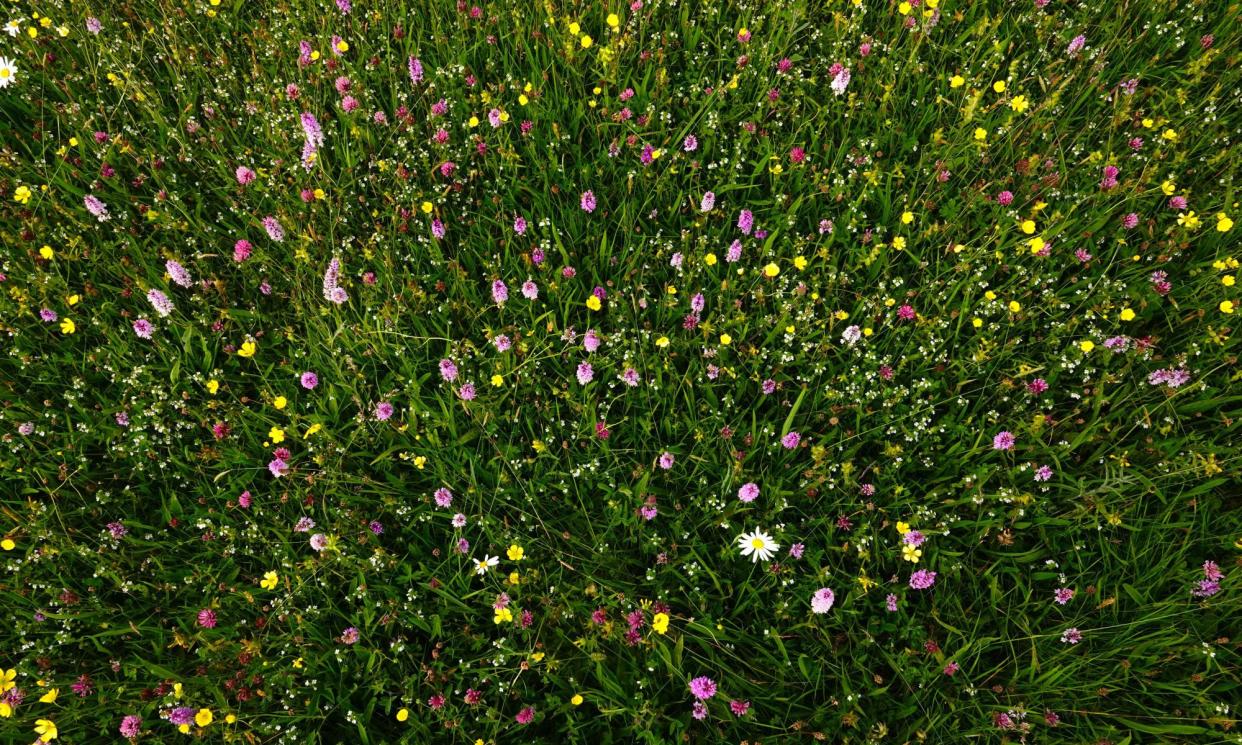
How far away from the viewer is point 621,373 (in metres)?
2.39

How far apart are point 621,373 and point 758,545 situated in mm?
798

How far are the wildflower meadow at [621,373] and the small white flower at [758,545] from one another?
1 cm

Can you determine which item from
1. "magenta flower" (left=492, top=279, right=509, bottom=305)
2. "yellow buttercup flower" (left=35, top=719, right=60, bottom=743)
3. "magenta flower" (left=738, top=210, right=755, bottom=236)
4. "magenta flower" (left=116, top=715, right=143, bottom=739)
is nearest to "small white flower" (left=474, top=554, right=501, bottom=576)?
"magenta flower" (left=492, top=279, right=509, bottom=305)

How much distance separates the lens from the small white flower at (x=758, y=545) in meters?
2.13

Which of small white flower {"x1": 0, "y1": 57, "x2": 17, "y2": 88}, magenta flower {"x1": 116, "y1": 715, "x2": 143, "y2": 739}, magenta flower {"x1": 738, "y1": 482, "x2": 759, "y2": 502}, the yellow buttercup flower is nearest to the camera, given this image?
the yellow buttercup flower

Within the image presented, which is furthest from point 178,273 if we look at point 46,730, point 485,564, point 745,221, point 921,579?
point 921,579

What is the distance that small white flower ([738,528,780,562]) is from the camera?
6.99 ft

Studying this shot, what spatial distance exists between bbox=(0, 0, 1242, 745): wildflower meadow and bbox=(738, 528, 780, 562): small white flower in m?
0.01

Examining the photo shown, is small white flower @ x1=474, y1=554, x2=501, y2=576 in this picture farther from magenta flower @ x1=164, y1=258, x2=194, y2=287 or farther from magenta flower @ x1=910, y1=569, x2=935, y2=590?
magenta flower @ x1=164, y1=258, x2=194, y2=287

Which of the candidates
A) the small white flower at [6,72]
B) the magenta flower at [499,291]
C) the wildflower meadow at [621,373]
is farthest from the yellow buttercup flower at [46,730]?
the small white flower at [6,72]

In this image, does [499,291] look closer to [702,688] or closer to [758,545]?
[758,545]

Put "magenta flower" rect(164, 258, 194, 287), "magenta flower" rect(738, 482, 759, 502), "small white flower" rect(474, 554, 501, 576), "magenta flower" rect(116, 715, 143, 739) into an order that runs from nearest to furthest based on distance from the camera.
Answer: "magenta flower" rect(116, 715, 143, 739) < "small white flower" rect(474, 554, 501, 576) < "magenta flower" rect(738, 482, 759, 502) < "magenta flower" rect(164, 258, 194, 287)

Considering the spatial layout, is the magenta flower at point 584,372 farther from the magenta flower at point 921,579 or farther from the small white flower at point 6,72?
the small white flower at point 6,72

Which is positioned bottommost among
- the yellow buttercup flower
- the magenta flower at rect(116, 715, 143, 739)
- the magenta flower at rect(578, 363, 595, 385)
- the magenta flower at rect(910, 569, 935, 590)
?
the magenta flower at rect(910, 569, 935, 590)
